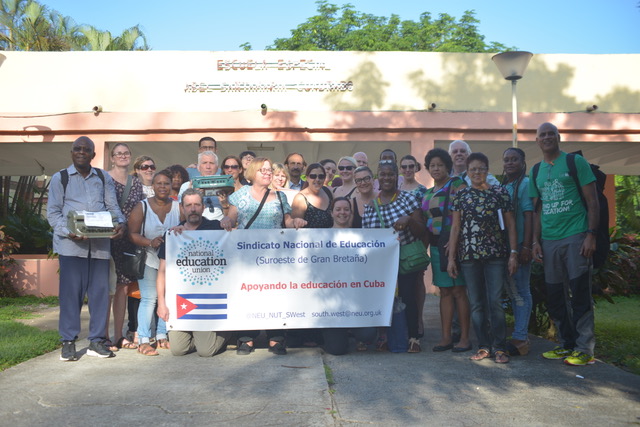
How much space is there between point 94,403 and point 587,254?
13.2 feet

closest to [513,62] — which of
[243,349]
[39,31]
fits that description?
[243,349]

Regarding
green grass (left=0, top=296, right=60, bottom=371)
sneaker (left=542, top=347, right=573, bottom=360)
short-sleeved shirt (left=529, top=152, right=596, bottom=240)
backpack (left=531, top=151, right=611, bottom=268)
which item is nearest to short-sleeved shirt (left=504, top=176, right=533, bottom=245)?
short-sleeved shirt (left=529, top=152, right=596, bottom=240)

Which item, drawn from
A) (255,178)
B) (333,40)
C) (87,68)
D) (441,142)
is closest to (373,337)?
(255,178)

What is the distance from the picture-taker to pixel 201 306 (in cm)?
584

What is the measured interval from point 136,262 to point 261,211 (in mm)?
1313

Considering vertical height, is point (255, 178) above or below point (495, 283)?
above

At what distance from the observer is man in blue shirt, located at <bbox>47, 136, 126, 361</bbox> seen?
5566 millimetres

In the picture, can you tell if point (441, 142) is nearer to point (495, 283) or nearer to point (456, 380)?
point (495, 283)

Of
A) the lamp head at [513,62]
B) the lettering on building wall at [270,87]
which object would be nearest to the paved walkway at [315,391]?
the lamp head at [513,62]

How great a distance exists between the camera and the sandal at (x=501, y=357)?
5387 millimetres

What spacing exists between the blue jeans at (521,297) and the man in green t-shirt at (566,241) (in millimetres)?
205

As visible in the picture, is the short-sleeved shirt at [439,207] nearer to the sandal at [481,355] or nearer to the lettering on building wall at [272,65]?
the sandal at [481,355]

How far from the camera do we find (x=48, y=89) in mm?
11750

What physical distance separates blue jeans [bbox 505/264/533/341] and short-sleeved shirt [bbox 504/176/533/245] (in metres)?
0.29
